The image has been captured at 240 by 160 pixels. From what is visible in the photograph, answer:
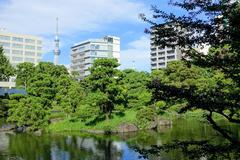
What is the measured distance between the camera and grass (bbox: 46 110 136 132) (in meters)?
38.6

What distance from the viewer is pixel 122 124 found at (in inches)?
1513

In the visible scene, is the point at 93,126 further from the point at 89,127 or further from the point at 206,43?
the point at 206,43

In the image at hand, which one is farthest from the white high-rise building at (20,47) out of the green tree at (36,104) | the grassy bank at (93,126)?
the grassy bank at (93,126)

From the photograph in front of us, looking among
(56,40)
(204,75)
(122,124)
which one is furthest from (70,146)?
(56,40)

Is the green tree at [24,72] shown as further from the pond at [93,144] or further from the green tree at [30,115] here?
the pond at [93,144]

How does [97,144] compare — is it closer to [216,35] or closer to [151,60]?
[216,35]

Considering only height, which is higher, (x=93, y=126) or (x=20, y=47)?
(x=20, y=47)

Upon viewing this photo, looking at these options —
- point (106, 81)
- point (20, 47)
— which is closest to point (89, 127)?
point (106, 81)

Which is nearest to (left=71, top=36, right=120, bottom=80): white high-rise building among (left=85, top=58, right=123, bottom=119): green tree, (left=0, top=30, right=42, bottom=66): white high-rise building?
(left=0, top=30, right=42, bottom=66): white high-rise building

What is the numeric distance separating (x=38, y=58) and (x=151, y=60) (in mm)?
33084

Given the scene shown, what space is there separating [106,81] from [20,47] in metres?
74.4

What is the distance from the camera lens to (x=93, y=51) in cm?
12625

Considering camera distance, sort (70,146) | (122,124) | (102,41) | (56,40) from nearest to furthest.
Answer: (70,146), (122,124), (102,41), (56,40)

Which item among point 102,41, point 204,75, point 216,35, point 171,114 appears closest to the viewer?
point 216,35
